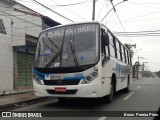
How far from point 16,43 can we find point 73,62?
31.8 ft

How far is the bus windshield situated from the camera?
9.60 meters

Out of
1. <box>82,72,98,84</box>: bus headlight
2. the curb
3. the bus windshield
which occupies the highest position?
the bus windshield

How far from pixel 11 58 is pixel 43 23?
515 centimetres

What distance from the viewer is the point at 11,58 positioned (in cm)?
1836

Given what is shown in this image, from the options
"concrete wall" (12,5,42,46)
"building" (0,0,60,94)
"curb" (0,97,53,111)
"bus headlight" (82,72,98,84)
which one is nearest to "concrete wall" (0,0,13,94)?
"building" (0,0,60,94)

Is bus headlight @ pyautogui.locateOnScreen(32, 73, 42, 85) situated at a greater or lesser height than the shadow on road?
greater

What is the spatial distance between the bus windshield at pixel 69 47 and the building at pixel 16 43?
7.68 meters

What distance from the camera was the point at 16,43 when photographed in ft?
60.2

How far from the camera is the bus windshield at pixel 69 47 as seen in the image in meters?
9.60

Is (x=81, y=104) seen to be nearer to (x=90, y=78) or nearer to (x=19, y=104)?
(x=90, y=78)

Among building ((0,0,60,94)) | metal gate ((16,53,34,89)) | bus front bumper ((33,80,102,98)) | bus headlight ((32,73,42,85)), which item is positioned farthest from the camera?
metal gate ((16,53,34,89))

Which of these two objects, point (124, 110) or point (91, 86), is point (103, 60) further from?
point (124, 110)

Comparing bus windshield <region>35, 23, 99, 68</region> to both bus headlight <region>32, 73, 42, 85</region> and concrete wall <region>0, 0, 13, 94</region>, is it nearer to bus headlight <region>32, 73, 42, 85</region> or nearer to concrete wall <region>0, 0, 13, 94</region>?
bus headlight <region>32, 73, 42, 85</region>

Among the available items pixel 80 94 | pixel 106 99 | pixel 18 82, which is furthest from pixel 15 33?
pixel 80 94
